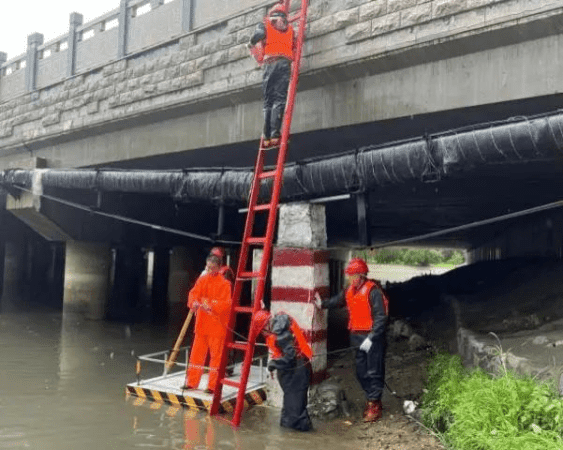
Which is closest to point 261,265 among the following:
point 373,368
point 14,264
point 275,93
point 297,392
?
point 297,392

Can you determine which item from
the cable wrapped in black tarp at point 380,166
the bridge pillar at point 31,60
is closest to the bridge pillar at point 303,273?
the cable wrapped in black tarp at point 380,166

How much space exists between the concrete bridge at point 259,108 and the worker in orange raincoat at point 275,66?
73 cm

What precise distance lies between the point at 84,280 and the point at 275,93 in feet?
37.7

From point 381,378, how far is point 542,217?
10010 mm

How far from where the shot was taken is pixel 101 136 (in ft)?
42.1

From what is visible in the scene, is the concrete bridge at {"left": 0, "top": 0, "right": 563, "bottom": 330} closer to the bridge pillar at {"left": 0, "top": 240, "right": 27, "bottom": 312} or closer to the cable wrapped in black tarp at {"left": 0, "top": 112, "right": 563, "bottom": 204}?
the cable wrapped in black tarp at {"left": 0, "top": 112, "right": 563, "bottom": 204}

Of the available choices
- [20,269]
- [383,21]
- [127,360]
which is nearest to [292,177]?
[383,21]

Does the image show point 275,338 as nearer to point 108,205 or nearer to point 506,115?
point 506,115

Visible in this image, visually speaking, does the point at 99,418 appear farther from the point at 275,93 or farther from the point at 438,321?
the point at 438,321

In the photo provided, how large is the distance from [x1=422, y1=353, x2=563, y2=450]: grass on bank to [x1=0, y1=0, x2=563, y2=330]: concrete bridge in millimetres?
2475

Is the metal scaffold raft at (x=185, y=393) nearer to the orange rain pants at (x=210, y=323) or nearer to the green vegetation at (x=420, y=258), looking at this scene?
the orange rain pants at (x=210, y=323)

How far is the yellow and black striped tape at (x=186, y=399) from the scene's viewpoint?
24.4 feet

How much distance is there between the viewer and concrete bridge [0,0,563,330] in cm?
690

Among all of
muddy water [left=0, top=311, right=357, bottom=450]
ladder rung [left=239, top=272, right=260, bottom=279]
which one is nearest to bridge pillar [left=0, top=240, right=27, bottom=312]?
muddy water [left=0, top=311, right=357, bottom=450]
